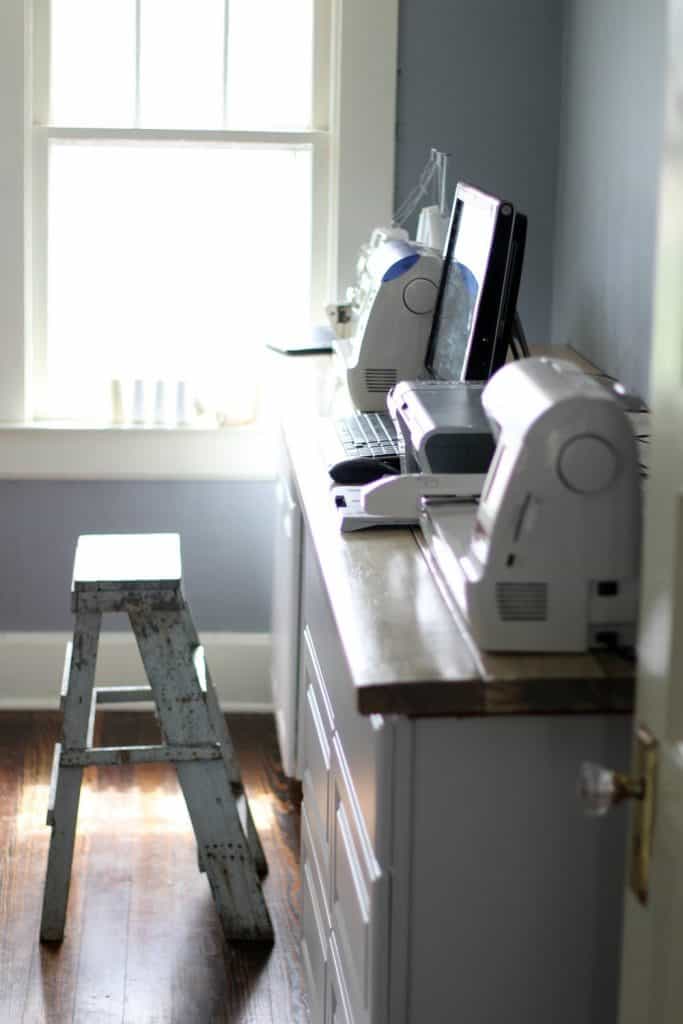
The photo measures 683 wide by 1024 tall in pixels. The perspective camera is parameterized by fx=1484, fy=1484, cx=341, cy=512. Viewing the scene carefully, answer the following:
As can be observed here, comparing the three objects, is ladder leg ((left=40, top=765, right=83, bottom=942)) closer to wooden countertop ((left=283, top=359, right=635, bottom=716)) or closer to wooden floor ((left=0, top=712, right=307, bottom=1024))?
wooden floor ((left=0, top=712, right=307, bottom=1024))

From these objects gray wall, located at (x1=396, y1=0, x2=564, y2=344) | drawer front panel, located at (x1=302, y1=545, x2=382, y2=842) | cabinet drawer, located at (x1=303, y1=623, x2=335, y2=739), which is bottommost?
cabinet drawer, located at (x1=303, y1=623, x2=335, y2=739)

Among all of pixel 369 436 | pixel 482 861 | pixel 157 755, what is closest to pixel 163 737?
pixel 157 755

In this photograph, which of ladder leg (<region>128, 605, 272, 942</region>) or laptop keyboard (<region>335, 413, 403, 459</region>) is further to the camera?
ladder leg (<region>128, 605, 272, 942</region>)

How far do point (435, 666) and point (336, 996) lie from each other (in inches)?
27.6

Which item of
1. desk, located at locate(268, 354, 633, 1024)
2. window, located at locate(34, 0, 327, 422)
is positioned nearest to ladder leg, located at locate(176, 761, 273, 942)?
desk, located at locate(268, 354, 633, 1024)

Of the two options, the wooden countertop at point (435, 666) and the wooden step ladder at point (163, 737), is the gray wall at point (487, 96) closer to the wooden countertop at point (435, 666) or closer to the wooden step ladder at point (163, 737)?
the wooden step ladder at point (163, 737)

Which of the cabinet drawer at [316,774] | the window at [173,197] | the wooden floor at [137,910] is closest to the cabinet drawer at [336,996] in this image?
the cabinet drawer at [316,774]

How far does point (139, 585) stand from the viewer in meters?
2.75

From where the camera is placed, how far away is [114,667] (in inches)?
159

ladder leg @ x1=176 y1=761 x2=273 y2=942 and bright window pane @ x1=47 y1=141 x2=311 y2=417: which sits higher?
bright window pane @ x1=47 y1=141 x2=311 y2=417

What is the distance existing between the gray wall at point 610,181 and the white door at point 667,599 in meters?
1.73

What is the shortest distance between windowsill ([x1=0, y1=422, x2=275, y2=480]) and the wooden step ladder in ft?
3.61

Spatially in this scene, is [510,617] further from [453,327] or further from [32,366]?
[32,366]

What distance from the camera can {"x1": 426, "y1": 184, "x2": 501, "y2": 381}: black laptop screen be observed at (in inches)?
99.8
